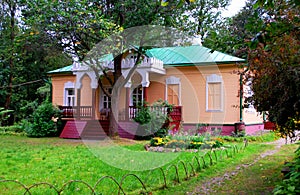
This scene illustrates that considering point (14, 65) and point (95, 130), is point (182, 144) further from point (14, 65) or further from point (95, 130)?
point (14, 65)

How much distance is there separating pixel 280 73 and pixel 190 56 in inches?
540

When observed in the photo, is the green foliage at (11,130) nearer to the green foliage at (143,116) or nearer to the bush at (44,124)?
the bush at (44,124)

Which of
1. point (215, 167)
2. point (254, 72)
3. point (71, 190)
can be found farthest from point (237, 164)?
point (71, 190)

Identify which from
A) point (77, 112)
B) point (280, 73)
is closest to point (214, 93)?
point (77, 112)

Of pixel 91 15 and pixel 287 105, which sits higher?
pixel 91 15

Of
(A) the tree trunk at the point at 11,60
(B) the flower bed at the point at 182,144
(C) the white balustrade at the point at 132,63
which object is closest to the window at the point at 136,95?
(C) the white balustrade at the point at 132,63

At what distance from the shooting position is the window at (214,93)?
672 inches

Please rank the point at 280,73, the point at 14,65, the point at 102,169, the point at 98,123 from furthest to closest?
the point at 14,65, the point at 98,123, the point at 102,169, the point at 280,73

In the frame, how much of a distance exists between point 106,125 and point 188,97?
501 centimetres

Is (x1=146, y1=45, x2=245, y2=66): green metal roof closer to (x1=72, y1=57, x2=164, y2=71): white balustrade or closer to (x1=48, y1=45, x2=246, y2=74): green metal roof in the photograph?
(x1=48, y1=45, x2=246, y2=74): green metal roof

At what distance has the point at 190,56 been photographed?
745 inches

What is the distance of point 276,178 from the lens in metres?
6.60

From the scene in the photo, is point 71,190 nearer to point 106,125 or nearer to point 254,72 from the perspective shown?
point 254,72

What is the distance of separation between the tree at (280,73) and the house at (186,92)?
9.46 m
